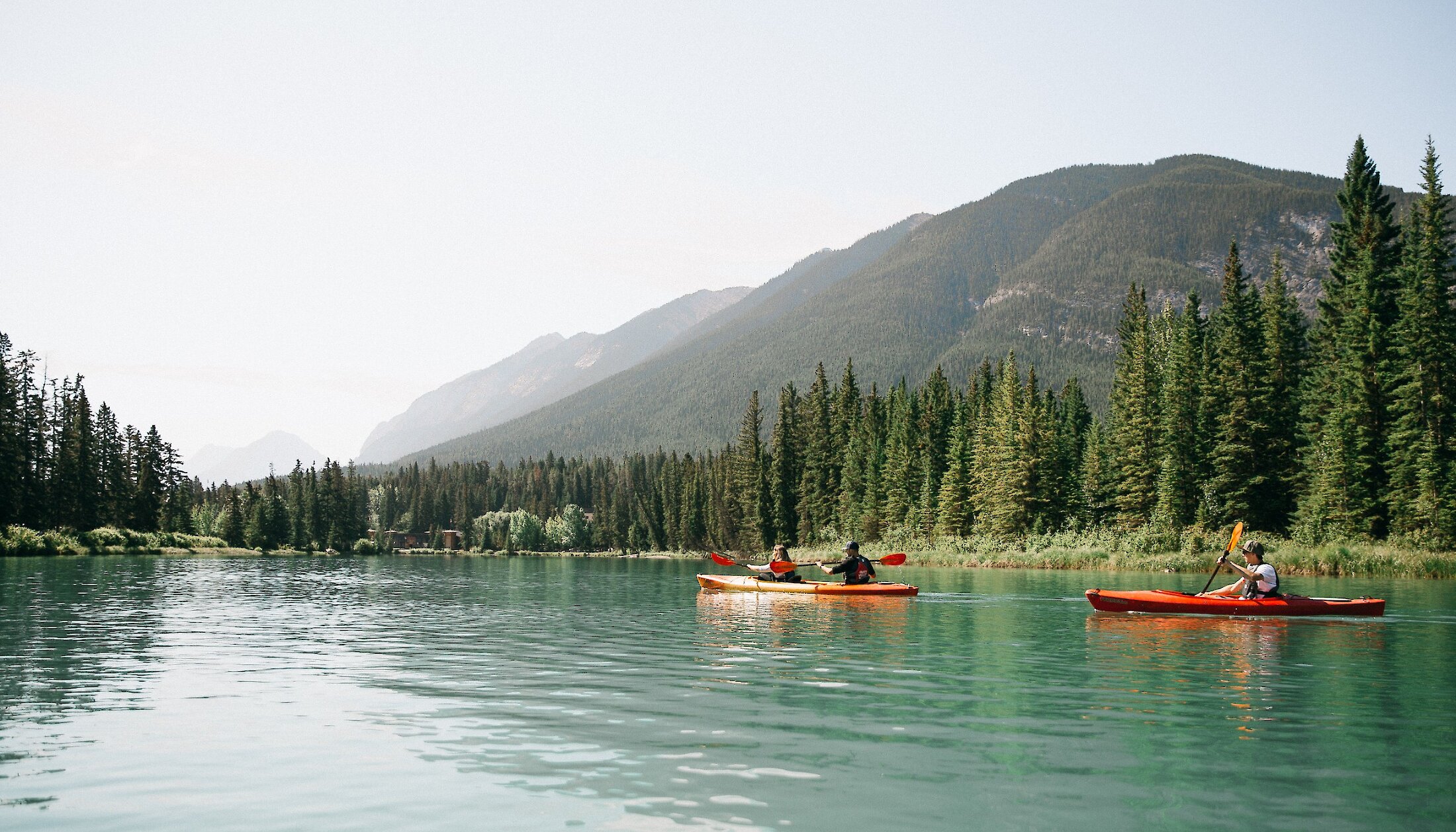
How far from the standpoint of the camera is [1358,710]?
16391mm

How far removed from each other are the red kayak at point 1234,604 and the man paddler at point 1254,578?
0.36 m

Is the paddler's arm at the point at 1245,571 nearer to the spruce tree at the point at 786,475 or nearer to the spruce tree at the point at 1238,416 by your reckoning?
the spruce tree at the point at 1238,416

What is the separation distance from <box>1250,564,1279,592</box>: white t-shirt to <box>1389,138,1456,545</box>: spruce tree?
27.2 metres

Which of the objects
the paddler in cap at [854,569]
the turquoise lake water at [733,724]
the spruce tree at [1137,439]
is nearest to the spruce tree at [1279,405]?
the spruce tree at [1137,439]

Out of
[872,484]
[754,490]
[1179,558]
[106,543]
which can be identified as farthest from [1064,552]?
[106,543]

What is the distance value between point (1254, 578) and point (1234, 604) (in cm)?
104

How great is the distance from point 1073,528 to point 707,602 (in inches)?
1957

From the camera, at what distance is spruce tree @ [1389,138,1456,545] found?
5169 cm

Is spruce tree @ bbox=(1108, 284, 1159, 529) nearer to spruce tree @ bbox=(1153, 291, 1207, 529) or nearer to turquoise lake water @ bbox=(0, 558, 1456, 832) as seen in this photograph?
spruce tree @ bbox=(1153, 291, 1207, 529)

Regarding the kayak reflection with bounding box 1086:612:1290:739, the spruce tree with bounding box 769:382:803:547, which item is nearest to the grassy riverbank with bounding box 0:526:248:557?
the spruce tree with bounding box 769:382:803:547

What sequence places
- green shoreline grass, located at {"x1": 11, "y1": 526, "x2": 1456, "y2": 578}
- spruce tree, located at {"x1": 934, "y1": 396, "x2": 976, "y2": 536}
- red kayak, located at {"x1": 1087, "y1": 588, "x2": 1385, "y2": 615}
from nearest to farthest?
red kayak, located at {"x1": 1087, "y1": 588, "x2": 1385, "y2": 615}, green shoreline grass, located at {"x1": 11, "y1": 526, "x2": 1456, "y2": 578}, spruce tree, located at {"x1": 934, "y1": 396, "x2": 976, "y2": 536}

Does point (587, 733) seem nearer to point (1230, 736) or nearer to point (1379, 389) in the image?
point (1230, 736)

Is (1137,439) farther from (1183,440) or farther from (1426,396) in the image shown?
(1426,396)

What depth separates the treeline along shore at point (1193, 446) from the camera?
54.5 meters
